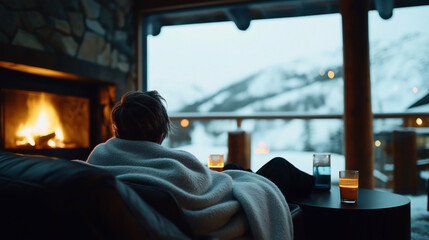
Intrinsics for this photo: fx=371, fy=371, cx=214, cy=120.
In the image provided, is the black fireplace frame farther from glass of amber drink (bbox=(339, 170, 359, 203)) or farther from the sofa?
glass of amber drink (bbox=(339, 170, 359, 203))

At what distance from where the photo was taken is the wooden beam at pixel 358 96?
10.7 feet

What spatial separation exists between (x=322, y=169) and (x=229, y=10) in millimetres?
2606

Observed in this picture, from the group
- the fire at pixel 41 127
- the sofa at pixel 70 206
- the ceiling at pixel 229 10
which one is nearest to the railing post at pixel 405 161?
the ceiling at pixel 229 10

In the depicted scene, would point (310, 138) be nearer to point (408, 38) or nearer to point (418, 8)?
point (408, 38)

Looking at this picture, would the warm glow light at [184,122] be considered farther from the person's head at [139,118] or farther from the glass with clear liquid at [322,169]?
the person's head at [139,118]

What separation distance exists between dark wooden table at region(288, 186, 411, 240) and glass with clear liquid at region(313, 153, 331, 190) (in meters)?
0.33

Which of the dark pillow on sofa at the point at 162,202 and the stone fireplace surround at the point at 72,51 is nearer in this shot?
the dark pillow on sofa at the point at 162,202

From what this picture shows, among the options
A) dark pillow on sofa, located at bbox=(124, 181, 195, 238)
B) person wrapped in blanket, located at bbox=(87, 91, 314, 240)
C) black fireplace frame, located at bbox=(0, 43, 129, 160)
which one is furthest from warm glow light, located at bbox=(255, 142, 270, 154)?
dark pillow on sofa, located at bbox=(124, 181, 195, 238)

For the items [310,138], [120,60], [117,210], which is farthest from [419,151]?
[117,210]

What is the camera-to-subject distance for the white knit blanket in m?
1.02

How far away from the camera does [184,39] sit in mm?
4371

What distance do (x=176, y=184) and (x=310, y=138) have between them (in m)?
Answer: 2.96

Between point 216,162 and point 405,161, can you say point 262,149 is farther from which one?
point 216,162

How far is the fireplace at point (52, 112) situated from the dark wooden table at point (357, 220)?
2.38 m
